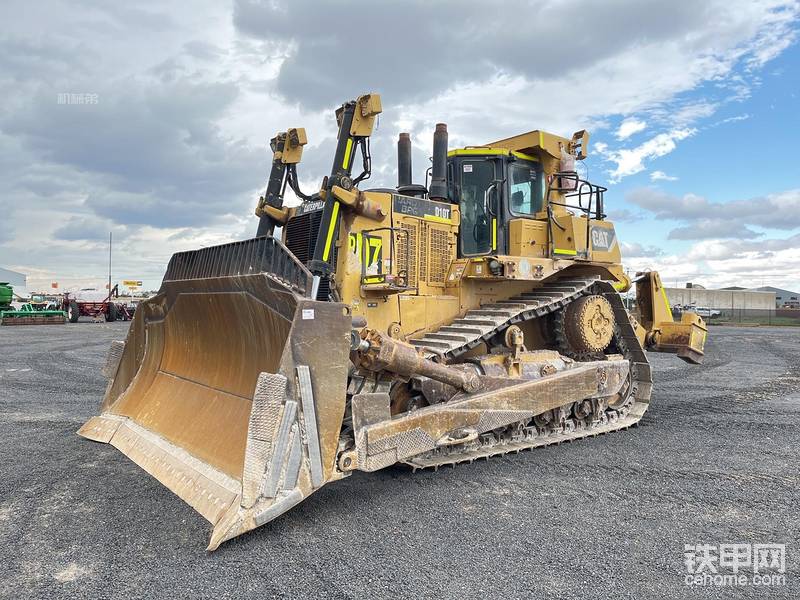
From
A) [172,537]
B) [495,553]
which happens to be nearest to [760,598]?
[495,553]

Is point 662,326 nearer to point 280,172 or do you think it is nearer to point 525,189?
point 525,189

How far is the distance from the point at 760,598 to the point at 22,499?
16.9 feet

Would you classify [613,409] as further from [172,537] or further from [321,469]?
[172,537]

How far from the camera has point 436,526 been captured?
404cm

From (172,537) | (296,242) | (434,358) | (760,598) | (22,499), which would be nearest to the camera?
(760,598)

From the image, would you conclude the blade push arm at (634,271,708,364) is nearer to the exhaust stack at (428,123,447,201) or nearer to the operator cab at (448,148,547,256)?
the operator cab at (448,148,547,256)

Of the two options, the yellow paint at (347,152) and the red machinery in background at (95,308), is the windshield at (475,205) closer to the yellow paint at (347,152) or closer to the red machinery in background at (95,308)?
the yellow paint at (347,152)

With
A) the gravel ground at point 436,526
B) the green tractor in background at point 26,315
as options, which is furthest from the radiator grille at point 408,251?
the green tractor in background at point 26,315

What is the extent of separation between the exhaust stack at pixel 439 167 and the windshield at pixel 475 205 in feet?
0.96

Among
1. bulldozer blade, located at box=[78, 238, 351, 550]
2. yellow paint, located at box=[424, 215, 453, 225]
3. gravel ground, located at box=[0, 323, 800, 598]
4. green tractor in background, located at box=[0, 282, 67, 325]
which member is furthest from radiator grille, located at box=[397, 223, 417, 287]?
green tractor in background, located at box=[0, 282, 67, 325]

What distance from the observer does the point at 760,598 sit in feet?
10.3

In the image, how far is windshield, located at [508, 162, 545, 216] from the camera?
7176 millimetres

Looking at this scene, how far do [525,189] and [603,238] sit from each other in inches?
54.4

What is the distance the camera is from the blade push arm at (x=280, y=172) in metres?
7.18
